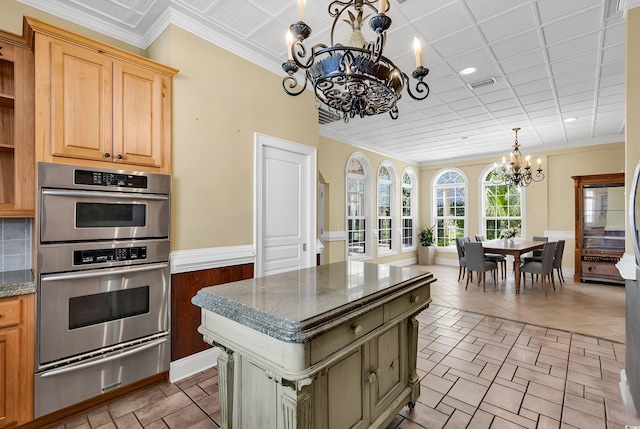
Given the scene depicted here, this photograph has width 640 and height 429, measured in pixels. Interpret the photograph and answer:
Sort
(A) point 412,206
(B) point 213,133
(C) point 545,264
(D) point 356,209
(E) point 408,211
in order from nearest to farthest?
(B) point 213,133 < (C) point 545,264 < (D) point 356,209 < (E) point 408,211 < (A) point 412,206

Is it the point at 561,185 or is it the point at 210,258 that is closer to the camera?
the point at 210,258

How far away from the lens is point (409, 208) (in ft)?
28.8

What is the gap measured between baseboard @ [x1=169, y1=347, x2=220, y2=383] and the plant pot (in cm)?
704

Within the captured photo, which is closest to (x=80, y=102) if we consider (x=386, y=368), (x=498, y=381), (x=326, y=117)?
(x=386, y=368)

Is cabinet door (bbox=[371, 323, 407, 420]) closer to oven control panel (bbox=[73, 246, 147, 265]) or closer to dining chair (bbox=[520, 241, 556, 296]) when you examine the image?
oven control panel (bbox=[73, 246, 147, 265])

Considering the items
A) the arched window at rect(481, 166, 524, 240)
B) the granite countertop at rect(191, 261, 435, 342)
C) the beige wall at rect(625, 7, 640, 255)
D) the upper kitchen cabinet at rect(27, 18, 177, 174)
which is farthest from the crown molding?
the arched window at rect(481, 166, 524, 240)

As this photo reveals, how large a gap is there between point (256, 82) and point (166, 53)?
0.86m

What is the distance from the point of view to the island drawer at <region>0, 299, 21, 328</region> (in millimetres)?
1811

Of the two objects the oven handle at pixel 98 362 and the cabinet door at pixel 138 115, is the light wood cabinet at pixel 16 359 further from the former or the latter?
the cabinet door at pixel 138 115

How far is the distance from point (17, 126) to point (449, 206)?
8759 millimetres

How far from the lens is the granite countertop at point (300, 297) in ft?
3.92

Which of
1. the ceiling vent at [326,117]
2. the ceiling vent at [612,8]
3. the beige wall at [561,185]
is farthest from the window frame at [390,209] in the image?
the ceiling vent at [612,8]

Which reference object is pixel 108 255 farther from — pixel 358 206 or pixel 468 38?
pixel 358 206

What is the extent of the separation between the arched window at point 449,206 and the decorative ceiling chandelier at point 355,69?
757 centimetres
